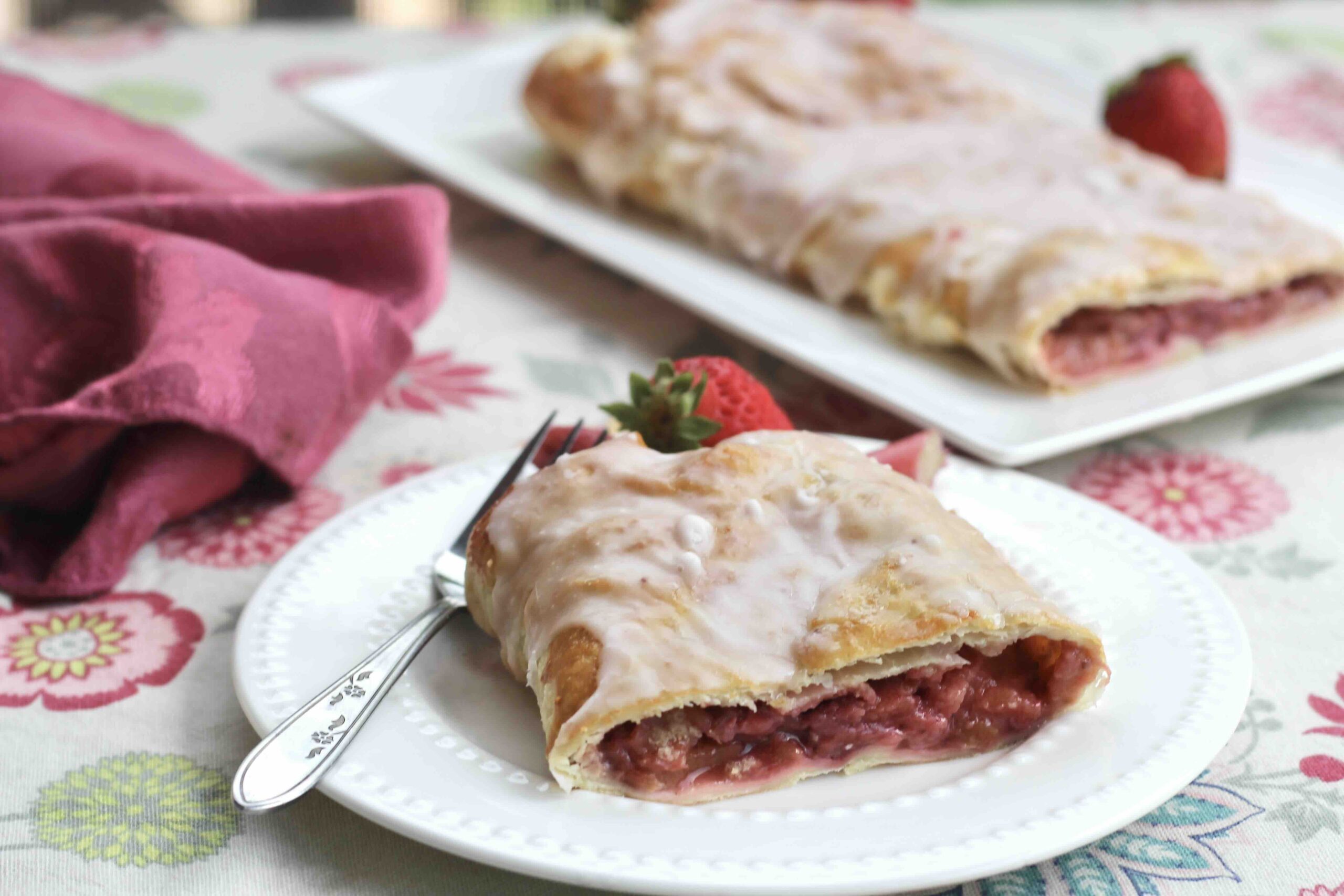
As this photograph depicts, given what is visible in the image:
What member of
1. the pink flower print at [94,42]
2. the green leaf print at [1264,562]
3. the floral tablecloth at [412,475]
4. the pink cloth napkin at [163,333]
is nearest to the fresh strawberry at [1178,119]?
the floral tablecloth at [412,475]

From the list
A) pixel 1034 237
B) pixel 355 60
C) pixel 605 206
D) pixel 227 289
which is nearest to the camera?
pixel 227 289

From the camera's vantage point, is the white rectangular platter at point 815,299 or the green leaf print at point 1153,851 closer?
the green leaf print at point 1153,851

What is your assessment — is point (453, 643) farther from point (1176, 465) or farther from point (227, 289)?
point (1176, 465)

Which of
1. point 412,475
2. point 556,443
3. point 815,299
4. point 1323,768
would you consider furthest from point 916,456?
point 815,299

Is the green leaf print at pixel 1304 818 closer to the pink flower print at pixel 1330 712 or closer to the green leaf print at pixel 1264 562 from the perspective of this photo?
the pink flower print at pixel 1330 712

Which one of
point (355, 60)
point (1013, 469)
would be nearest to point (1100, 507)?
point (1013, 469)

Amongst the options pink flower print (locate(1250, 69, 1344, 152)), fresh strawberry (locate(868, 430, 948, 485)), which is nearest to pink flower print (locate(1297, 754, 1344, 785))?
fresh strawberry (locate(868, 430, 948, 485))
